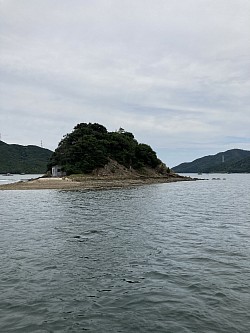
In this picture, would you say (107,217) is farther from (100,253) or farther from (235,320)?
(235,320)

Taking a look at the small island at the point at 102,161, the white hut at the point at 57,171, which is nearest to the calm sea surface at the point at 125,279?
the small island at the point at 102,161

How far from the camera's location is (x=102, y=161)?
124m

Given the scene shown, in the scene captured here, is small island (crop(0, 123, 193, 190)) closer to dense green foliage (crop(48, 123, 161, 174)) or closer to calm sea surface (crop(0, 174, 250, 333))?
dense green foliage (crop(48, 123, 161, 174))

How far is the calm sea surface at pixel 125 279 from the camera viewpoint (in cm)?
1009

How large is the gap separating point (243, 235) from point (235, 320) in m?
14.3

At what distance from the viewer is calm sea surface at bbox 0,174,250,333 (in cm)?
1009

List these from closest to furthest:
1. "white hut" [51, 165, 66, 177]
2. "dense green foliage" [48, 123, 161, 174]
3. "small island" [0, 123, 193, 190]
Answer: "small island" [0, 123, 193, 190], "white hut" [51, 165, 66, 177], "dense green foliage" [48, 123, 161, 174]

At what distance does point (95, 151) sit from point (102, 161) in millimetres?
4953

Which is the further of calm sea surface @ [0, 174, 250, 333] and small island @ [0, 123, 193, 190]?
small island @ [0, 123, 193, 190]

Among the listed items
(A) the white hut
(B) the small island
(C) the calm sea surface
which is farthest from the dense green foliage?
(C) the calm sea surface

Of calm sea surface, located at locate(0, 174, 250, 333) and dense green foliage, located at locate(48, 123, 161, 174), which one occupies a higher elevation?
dense green foliage, located at locate(48, 123, 161, 174)

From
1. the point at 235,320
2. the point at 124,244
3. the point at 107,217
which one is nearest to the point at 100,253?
the point at 124,244

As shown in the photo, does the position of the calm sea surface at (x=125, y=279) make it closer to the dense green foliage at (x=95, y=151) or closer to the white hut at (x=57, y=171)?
the dense green foliage at (x=95, y=151)

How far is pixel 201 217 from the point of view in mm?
33344
